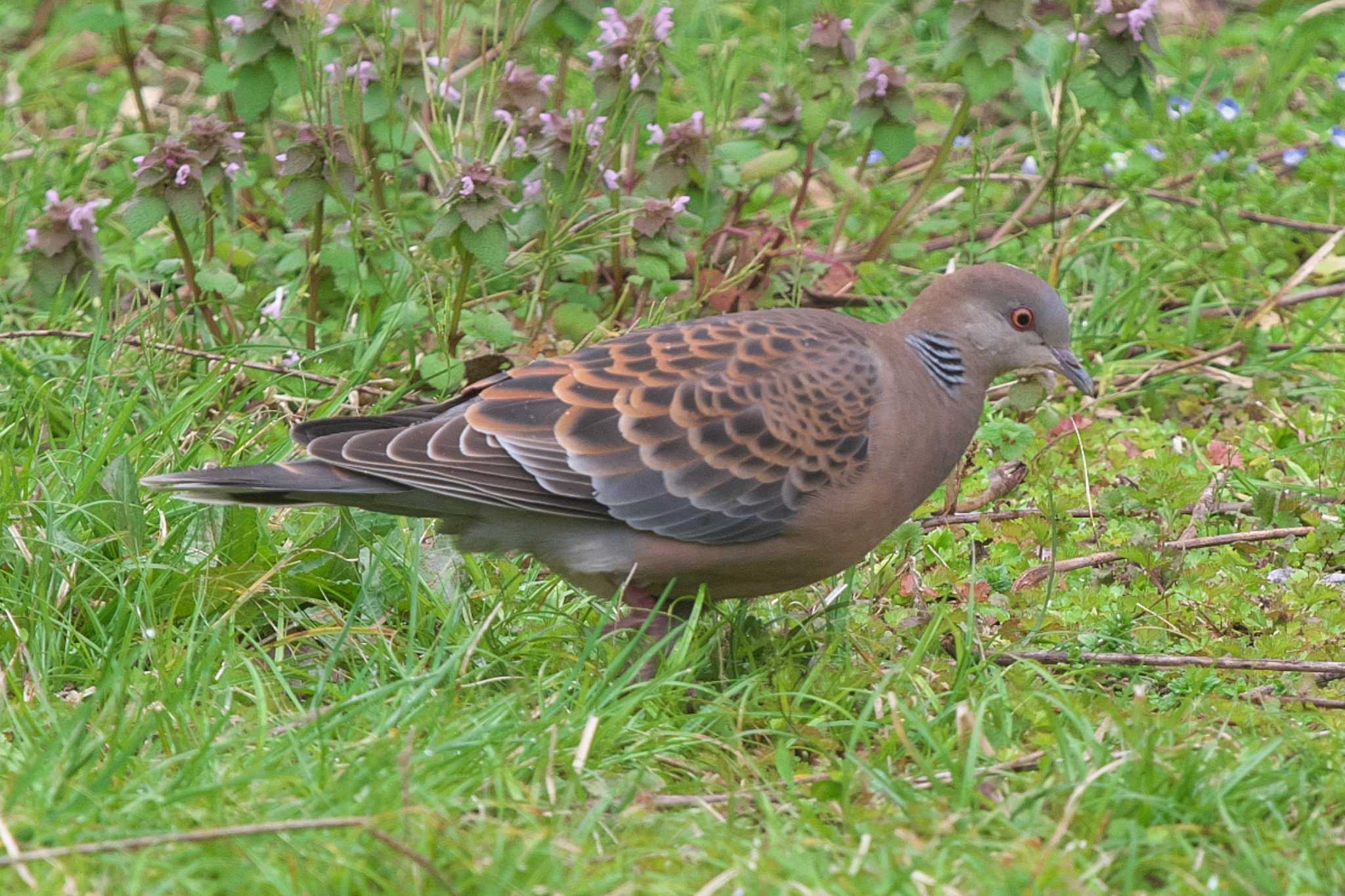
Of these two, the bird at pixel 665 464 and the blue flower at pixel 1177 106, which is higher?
the bird at pixel 665 464

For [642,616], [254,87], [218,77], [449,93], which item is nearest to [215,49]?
[218,77]

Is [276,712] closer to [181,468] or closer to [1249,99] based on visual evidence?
[181,468]

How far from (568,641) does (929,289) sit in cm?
124

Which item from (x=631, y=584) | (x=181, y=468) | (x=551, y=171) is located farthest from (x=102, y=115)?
(x=631, y=584)

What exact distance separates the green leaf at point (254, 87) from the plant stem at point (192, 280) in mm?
417

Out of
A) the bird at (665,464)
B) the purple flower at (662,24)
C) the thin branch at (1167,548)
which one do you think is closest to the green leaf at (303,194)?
the purple flower at (662,24)

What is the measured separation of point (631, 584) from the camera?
3.92m

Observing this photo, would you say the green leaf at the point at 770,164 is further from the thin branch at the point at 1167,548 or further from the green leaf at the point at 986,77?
the thin branch at the point at 1167,548

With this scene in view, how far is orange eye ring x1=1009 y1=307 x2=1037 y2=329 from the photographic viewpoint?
4215 millimetres

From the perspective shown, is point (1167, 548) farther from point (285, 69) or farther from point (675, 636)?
point (285, 69)

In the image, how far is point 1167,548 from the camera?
438cm

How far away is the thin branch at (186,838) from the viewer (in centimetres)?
264

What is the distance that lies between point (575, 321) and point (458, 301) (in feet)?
1.58

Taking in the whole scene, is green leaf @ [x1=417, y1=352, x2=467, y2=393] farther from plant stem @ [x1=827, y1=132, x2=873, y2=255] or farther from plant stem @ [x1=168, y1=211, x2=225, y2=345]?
plant stem @ [x1=827, y1=132, x2=873, y2=255]
